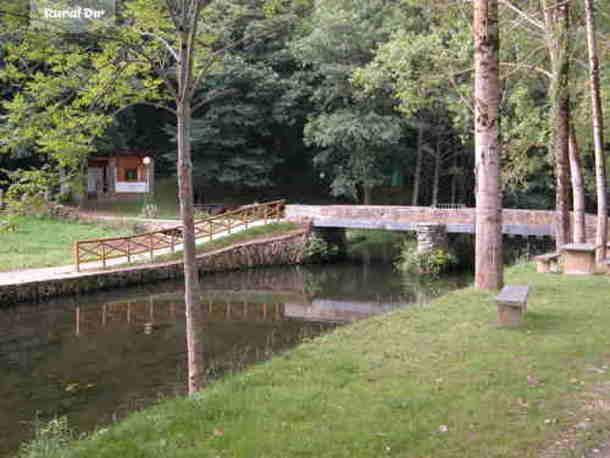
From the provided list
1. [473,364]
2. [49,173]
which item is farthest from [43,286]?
[473,364]

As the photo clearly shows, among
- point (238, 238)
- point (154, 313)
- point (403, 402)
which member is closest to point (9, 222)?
point (403, 402)

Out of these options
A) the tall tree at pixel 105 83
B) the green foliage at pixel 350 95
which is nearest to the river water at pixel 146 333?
the tall tree at pixel 105 83

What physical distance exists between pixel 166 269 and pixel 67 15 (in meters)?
14.5

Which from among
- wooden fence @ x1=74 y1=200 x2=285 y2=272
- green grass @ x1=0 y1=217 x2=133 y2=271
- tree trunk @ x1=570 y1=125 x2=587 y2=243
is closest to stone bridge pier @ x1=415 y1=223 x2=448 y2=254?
wooden fence @ x1=74 y1=200 x2=285 y2=272

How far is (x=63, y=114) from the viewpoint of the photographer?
22.2ft

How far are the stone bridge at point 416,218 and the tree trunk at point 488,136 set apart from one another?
12.1 meters

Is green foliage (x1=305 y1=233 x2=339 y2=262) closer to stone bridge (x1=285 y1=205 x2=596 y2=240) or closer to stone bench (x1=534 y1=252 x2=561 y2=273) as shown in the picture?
stone bridge (x1=285 y1=205 x2=596 y2=240)

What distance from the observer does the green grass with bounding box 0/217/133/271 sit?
2119 centimetres

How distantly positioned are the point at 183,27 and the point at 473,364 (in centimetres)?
462

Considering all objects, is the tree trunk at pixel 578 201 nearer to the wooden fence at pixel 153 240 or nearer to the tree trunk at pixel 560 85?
the tree trunk at pixel 560 85

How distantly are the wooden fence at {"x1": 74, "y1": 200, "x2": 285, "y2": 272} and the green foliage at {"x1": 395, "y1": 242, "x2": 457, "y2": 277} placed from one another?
6253 millimetres

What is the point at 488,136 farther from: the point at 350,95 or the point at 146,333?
the point at 350,95

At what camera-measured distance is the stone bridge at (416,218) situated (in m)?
23.4

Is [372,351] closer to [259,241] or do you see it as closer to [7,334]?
[7,334]
